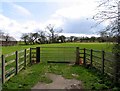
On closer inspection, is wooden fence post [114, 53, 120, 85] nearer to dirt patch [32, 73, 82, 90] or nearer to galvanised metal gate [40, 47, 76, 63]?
dirt patch [32, 73, 82, 90]

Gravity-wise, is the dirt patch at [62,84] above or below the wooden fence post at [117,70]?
below

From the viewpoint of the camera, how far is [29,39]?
2576 inches

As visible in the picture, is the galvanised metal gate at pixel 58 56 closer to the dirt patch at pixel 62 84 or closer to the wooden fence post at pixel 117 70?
the dirt patch at pixel 62 84

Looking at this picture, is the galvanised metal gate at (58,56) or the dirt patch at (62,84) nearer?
the dirt patch at (62,84)

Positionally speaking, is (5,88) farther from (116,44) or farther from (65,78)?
(116,44)

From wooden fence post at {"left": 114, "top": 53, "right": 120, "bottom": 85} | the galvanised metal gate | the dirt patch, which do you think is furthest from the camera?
the galvanised metal gate

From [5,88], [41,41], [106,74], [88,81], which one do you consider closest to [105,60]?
[106,74]

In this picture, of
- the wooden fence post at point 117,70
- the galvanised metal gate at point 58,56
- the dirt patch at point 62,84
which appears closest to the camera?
the dirt patch at point 62,84

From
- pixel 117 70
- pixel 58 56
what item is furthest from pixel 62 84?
pixel 58 56

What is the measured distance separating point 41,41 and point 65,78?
53.2 m

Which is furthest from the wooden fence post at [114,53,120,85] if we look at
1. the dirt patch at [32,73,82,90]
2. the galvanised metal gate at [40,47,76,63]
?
the galvanised metal gate at [40,47,76,63]

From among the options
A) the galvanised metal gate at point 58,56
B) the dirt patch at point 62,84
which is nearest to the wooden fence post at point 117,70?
the dirt patch at point 62,84

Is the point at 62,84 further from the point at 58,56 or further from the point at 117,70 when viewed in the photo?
the point at 58,56

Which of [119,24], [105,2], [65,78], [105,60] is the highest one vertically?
[105,2]
